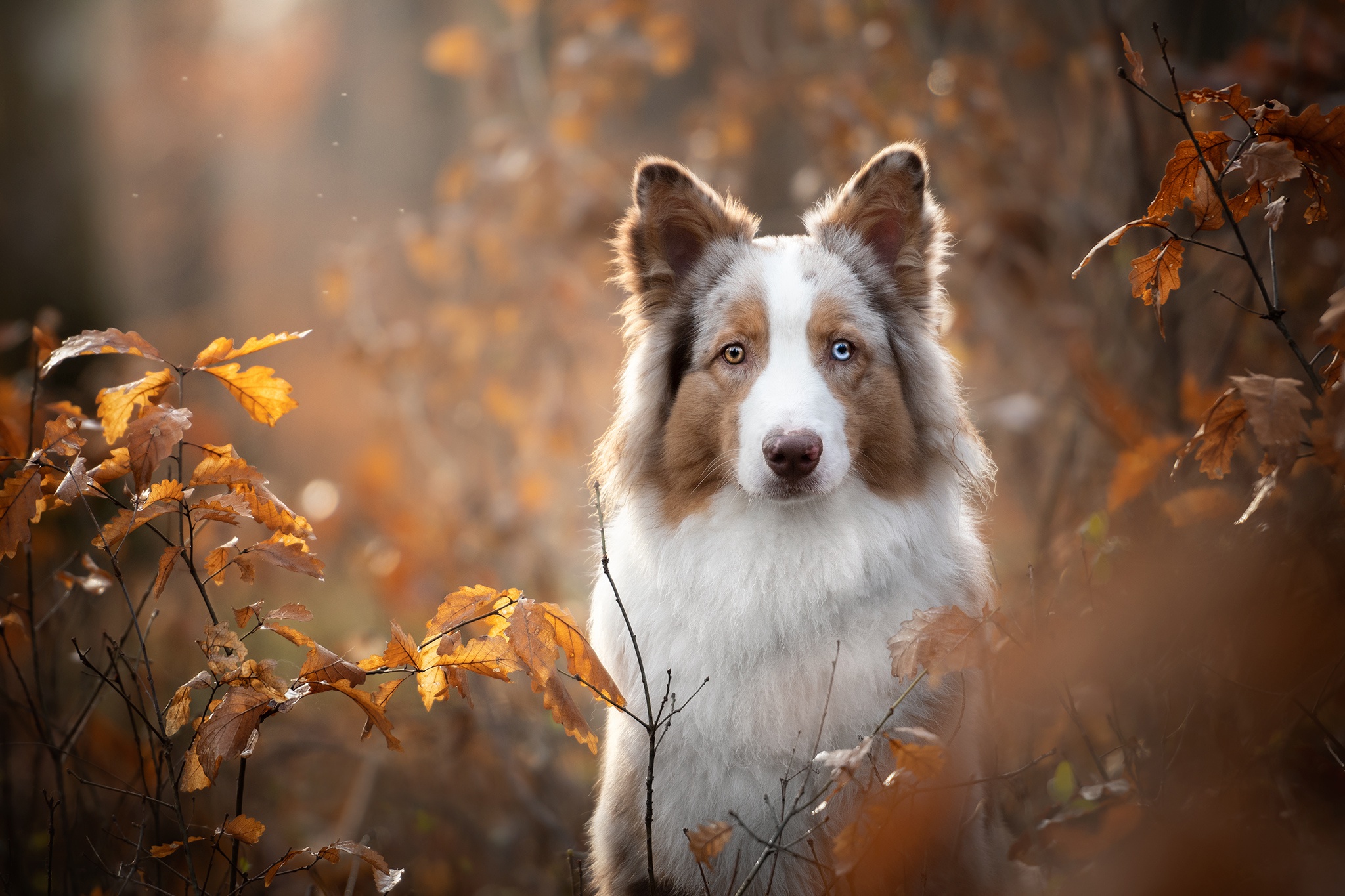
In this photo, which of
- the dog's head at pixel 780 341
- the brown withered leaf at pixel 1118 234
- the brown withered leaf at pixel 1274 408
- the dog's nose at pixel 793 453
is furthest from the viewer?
the dog's head at pixel 780 341

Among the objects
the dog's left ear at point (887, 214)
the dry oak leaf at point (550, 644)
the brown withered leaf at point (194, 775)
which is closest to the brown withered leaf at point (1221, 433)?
the dog's left ear at point (887, 214)

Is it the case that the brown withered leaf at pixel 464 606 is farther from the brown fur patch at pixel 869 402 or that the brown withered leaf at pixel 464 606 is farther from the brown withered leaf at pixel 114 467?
the brown fur patch at pixel 869 402

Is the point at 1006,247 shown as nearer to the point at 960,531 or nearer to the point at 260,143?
the point at 960,531

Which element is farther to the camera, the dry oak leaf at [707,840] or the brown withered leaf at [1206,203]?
the brown withered leaf at [1206,203]

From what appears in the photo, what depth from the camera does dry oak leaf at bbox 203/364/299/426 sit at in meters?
2.25

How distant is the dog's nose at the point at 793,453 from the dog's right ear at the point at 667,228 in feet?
2.65

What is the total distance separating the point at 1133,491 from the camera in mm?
3471

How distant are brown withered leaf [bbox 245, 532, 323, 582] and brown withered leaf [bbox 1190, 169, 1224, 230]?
2.31 m

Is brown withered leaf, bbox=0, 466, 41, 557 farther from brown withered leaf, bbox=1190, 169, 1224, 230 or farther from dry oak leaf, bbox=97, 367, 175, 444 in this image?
brown withered leaf, bbox=1190, 169, 1224, 230

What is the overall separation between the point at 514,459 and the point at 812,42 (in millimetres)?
4700

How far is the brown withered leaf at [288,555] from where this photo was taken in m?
2.12

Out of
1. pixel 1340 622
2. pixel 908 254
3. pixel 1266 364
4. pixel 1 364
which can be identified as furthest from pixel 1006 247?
pixel 1 364

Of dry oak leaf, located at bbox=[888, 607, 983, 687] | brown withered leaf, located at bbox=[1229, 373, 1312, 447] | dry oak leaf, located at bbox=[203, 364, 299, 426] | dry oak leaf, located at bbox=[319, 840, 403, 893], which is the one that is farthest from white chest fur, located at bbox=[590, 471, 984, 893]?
dry oak leaf, located at bbox=[203, 364, 299, 426]

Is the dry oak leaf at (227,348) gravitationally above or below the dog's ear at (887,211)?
below
